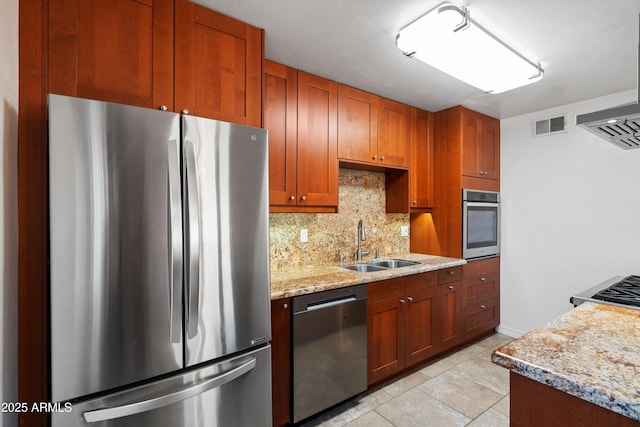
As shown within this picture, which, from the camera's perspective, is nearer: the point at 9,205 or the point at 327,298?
the point at 9,205

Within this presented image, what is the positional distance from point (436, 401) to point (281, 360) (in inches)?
49.9

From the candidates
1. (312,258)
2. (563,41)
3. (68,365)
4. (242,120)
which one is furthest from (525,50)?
(68,365)

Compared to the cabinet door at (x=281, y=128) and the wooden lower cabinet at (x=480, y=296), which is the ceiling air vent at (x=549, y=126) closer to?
the wooden lower cabinet at (x=480, y=296)

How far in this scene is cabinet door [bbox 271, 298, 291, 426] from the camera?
1789 mm

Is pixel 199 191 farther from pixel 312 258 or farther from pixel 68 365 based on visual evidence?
pixel 312 258

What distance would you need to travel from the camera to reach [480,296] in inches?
127

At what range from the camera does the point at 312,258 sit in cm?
269

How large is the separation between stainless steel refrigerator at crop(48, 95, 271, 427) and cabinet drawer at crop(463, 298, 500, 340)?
236 cm

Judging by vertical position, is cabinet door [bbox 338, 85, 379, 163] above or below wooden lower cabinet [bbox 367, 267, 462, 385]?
above

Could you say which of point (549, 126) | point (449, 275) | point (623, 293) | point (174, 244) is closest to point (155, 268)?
point (174, 244)

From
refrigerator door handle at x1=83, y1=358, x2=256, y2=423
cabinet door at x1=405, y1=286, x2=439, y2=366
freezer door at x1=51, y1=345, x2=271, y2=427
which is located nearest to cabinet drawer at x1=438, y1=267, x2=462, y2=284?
cabinet door at x1=405, y1=286, x2=439, y2=366

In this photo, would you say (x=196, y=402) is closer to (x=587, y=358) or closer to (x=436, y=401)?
(x=587, y=358)

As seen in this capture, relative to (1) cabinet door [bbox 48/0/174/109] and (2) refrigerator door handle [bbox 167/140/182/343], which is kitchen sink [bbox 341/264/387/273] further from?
(1) cabinet door [bbox 48/0/174/109]

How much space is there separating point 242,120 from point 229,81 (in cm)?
22
